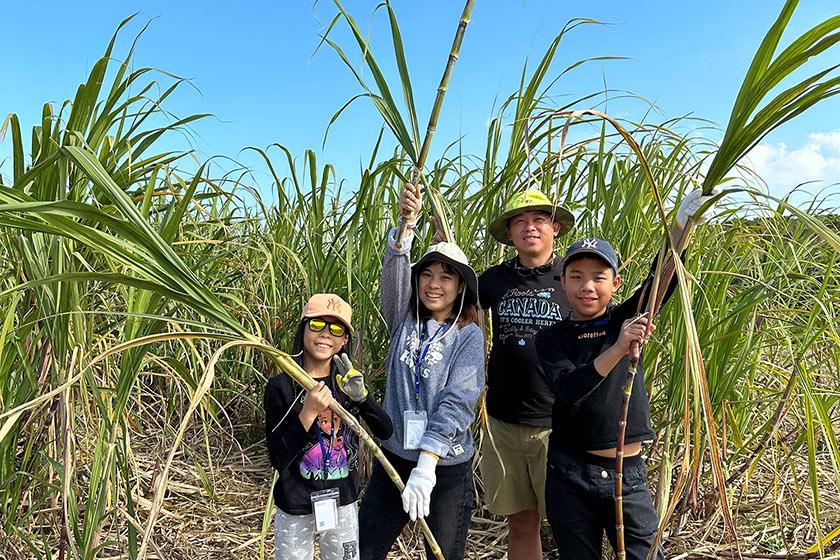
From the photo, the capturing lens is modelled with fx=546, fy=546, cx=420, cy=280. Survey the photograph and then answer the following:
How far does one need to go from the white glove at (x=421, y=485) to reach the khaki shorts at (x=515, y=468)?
1.43 ft

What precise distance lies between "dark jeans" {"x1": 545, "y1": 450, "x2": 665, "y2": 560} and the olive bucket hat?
75 cm

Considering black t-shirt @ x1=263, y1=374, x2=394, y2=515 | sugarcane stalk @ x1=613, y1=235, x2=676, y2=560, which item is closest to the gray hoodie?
black t-shirt @ x1=263, y1=374, x2=394, y2=515

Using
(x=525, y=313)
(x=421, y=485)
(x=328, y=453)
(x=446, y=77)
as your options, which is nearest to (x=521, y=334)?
(x=525, y=313)

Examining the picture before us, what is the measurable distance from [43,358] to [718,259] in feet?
7.15

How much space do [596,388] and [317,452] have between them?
31.5 inches

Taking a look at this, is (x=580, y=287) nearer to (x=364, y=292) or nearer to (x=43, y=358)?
(x=364, y=292)

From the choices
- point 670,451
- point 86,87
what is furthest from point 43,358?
point 670,451

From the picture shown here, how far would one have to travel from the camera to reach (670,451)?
1976 mm

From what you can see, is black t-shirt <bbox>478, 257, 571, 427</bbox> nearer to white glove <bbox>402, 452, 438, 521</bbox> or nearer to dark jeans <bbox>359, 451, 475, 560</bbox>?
dark jeans <bbox>359, 451, 475, 560</bbox>

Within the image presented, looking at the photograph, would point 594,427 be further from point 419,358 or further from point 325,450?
point 325,450

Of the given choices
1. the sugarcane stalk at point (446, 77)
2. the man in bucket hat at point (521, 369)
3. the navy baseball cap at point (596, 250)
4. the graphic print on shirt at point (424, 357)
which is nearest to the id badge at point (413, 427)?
the graphic print on shirt at point (424, 357)

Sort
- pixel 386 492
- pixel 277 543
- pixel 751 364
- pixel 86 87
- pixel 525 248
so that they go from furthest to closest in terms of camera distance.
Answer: pixel 751 364 < pixel 525 248 < pixel 386 492 < pixel 277 543 < pixel 86 87

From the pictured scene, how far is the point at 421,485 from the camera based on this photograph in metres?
1.45

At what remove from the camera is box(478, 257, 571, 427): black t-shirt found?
71.9 inches
